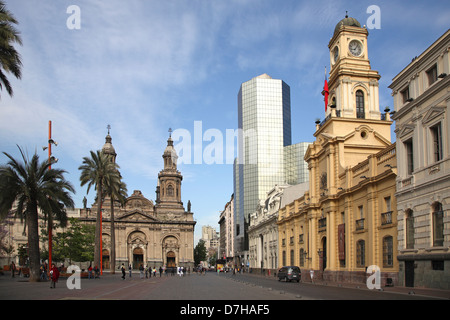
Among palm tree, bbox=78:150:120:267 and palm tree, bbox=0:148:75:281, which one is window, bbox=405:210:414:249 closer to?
palm tree, bbox=0:148:75:281

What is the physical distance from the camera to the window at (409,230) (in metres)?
26.5

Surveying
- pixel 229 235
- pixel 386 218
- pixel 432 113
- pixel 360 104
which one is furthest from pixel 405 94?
pixel 229 235

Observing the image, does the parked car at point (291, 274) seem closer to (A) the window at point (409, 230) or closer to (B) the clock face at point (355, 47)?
(A) the window at point (409, 230)

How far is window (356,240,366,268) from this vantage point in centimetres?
3440

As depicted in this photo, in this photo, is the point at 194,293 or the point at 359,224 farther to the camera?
the point at 359,224

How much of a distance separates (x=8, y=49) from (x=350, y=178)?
26.1 metres

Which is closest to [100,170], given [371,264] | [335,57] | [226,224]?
[335,57]

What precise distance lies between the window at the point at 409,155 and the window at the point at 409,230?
2.42 m

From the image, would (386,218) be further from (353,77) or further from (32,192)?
(32,192)

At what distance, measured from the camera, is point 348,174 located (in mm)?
37188

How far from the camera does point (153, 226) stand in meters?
102

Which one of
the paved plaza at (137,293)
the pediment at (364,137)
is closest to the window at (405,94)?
the pediment at (364,137)

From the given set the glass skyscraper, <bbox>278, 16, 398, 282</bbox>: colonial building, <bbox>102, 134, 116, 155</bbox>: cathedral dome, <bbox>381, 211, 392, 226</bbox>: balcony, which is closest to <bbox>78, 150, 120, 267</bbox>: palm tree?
<bbox>278, 16, 398, 282</bbox>: colonial building
